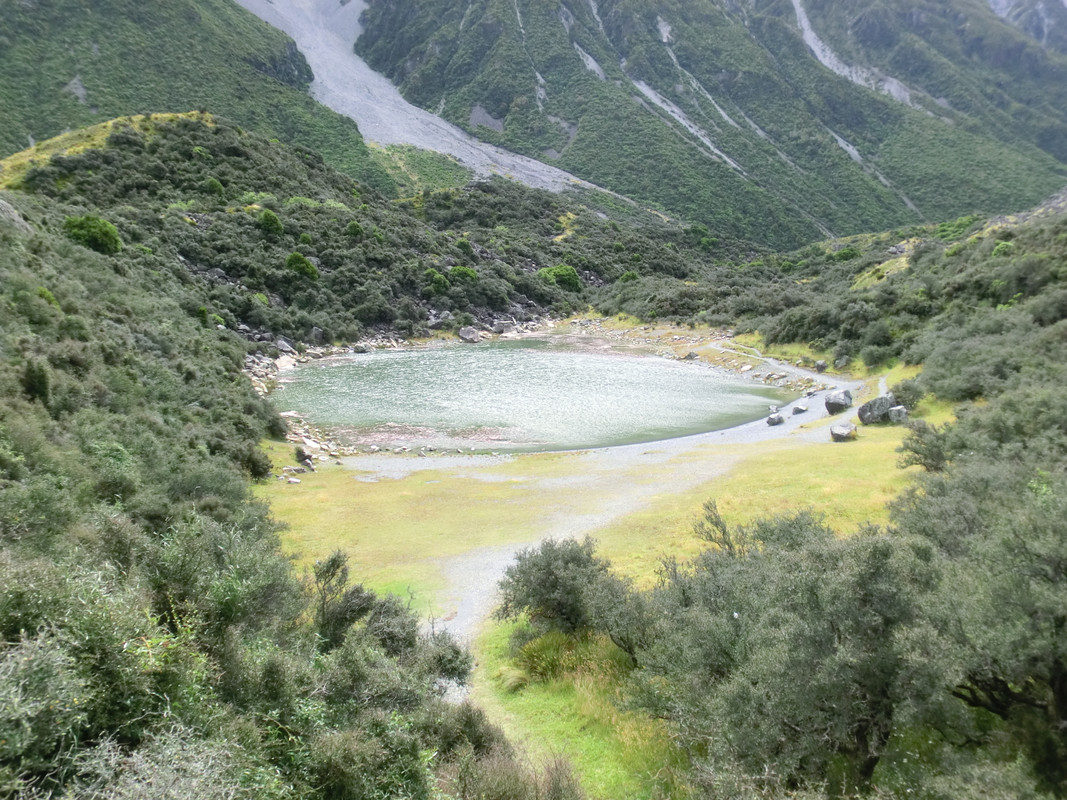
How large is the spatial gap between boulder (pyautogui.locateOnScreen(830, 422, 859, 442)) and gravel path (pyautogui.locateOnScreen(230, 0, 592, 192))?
98446 mm

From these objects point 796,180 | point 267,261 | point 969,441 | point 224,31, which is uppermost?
point 796,180

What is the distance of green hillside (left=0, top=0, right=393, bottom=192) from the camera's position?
75.9m

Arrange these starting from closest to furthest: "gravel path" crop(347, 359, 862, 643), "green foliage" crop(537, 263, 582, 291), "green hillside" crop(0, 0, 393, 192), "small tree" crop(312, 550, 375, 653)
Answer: "small tree" crop(312, 550, 375, 653) → "gravel path" crop(347, 359, 862, 643) → "green foliage" crop(537, 263, 582, 291) → "green hillside" crop(0, 0, 393, 192)

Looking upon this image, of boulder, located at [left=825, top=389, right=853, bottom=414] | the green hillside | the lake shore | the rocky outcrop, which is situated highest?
the green hillside

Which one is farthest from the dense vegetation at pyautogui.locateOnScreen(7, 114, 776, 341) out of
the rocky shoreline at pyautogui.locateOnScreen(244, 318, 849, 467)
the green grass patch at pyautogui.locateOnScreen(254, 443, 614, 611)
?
the green grass patch at pyautogui.locateOnScreen(254, 443, 614, 611)

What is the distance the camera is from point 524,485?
17.6m

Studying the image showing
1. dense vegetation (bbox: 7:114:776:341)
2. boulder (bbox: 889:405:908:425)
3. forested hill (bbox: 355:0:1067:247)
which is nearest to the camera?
boulder (bbox: 889:405:908:425)

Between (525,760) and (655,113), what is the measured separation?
158m

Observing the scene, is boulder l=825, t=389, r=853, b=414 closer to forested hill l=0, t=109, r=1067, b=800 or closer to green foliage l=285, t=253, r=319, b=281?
forested hill l=0, t=109, r=1067, b=800

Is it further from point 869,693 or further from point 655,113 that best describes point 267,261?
point 655,113

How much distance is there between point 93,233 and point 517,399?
25.5 m

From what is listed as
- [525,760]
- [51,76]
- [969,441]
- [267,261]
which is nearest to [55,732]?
[525,760]

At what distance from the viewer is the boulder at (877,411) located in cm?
2214

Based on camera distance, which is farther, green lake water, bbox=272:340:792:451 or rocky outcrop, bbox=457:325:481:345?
rocky outcrop, bbox=457:325:481:345
